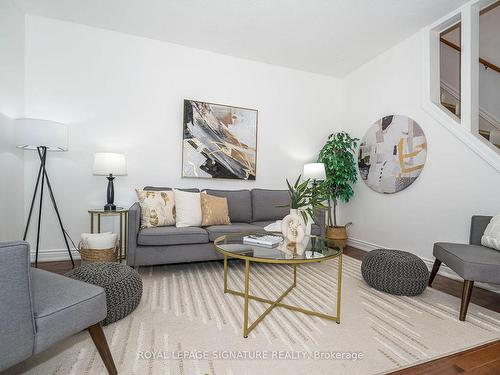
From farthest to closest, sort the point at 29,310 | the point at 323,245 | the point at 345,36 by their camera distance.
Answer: the point at 345,36
the point at 323,245
the point at 29,310

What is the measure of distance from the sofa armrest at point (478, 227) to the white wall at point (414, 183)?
0.27 m

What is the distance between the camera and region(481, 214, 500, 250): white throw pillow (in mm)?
2207

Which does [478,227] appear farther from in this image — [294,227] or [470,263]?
[294,227]

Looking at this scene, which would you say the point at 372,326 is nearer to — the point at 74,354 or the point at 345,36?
the point at 74,354

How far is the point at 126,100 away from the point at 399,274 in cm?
357

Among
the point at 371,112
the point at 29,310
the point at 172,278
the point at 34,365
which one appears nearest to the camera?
the point at 29,310

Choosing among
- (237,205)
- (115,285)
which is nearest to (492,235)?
(237,205)

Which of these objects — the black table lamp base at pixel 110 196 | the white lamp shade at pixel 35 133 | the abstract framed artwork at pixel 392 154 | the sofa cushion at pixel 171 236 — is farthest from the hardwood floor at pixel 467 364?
the white lamp shade at pixel 35 133

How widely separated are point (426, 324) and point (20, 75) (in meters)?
4.44

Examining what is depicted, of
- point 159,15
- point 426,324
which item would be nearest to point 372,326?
point 426,324

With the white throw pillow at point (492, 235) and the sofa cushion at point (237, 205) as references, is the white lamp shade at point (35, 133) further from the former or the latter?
the white throw pillow at point (492, 235)

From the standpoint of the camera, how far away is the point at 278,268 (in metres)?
3.08

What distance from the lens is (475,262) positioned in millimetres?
1935

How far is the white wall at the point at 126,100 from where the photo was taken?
321cm
